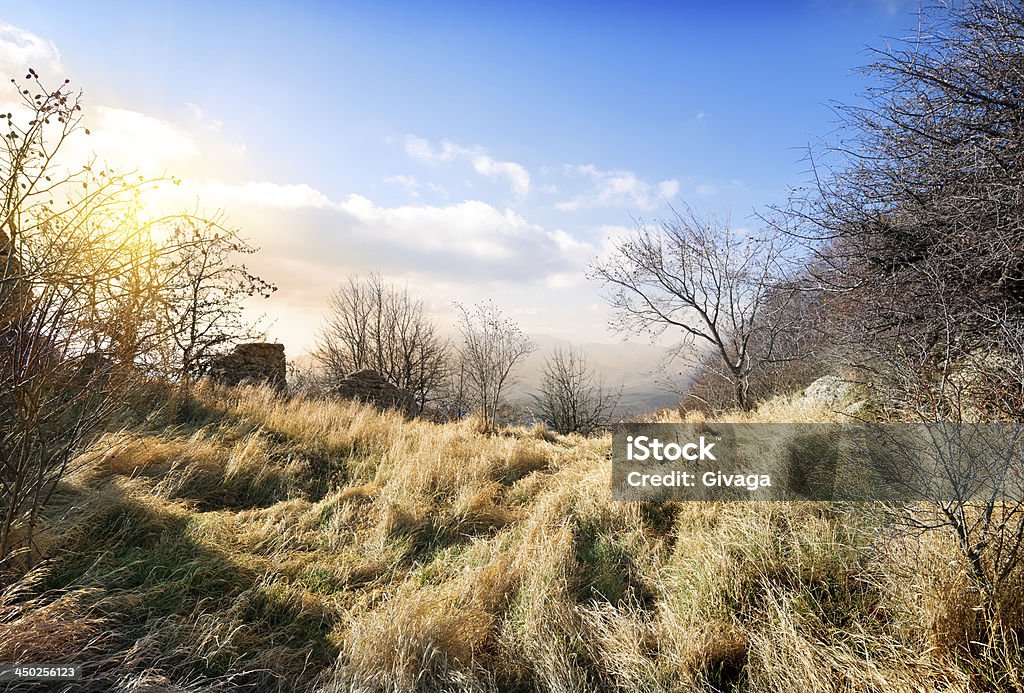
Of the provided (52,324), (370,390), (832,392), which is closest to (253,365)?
(370,390)

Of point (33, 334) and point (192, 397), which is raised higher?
point (33, 334)

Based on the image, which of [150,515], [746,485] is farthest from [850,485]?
[150,515]

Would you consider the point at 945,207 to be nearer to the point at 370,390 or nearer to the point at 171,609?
the point at 171,609

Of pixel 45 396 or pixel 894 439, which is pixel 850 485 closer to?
pixel 894 439

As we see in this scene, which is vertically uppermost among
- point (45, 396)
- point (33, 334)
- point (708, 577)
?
point (33, 334)

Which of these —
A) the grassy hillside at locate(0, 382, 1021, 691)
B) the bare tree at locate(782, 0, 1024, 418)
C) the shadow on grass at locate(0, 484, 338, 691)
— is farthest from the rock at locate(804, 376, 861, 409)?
the shadow on grass at locate(0, 484, 338, 691)

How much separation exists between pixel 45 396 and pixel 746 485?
5.09m

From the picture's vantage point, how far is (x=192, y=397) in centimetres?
757

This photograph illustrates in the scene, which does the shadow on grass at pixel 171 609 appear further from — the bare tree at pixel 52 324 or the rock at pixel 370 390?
A: the rock at pixel 370 390

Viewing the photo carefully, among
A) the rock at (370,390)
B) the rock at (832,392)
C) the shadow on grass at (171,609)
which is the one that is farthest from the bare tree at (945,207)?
the rock at (370,390)

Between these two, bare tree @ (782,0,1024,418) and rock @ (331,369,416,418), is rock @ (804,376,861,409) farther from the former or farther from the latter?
rock @ (331,369,416,418)

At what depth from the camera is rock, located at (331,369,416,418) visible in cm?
1223

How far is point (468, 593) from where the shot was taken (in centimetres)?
310

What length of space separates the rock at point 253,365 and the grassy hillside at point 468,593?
591cm
